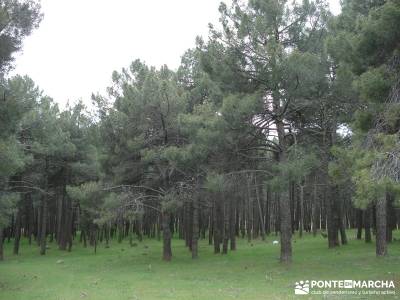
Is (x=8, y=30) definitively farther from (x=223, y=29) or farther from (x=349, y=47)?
(x=349, y=47)

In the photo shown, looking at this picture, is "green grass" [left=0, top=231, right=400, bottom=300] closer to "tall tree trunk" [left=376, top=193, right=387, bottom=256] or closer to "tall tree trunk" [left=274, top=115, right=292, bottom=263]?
"tall tree trunk" [left=376, top=193, right=387, bottom=256]

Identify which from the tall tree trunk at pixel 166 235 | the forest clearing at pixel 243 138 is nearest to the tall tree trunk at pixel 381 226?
the forest clearing at pixel 243 138

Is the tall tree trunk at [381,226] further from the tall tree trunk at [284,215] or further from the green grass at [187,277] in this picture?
the tall tree trunk at [284,215]

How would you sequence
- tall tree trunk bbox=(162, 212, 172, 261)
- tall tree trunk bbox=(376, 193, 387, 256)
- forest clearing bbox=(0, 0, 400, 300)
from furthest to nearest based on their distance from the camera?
tall tree trunk bbox=(162, 212, 172, 261) < tall tree trunk bbox=(376, 193, 387, 256) < forest clearing bbox=(0, 0, 400, 300)

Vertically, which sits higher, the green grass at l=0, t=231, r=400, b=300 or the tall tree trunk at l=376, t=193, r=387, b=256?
the tall tree trunk at l=376, t=193, r=387, b=256

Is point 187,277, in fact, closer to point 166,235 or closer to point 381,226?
point 166,235

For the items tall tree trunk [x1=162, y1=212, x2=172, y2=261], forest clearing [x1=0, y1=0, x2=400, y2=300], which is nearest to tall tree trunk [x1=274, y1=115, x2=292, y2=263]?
forest clearing [x1=0, y1=0, x2=400, y2=300]

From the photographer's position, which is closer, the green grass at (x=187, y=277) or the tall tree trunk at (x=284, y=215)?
the green grass at (x=187, y=277)

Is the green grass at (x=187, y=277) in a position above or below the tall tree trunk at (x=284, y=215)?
below

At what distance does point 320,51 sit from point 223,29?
3.97 m

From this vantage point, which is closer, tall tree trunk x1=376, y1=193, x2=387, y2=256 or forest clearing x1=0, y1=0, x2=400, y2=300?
forest clearing x1=0, y1=0, x2=400, y2=300

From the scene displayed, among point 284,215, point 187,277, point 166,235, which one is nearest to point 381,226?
point 284,215

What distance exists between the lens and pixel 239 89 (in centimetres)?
1781

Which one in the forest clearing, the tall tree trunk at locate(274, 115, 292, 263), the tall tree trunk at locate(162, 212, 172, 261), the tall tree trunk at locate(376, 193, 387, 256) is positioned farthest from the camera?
the tall tree trunk at locate(162, 212, 172, 261)
